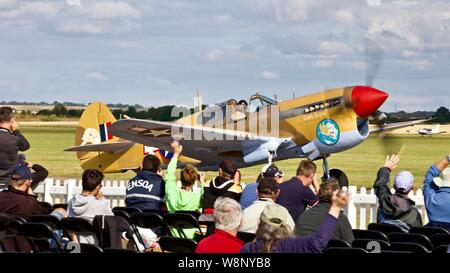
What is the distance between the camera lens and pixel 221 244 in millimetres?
5684

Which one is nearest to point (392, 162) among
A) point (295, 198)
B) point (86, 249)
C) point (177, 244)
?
point (295, 198)

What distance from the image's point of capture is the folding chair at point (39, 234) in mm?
6793

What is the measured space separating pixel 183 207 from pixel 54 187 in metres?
4.98

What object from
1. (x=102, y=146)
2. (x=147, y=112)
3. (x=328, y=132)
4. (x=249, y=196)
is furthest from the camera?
(x=147, y=112)

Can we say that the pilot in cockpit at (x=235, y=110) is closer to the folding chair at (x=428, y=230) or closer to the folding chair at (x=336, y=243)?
the folding chair at (x=428, y=230)

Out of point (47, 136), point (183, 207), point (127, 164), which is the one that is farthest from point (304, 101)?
point (47, 136)

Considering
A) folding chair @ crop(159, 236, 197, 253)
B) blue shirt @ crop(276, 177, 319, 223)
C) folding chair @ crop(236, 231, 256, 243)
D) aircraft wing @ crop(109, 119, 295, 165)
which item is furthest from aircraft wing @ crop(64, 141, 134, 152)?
folding chair @ crop(159, 236, 197, 253)

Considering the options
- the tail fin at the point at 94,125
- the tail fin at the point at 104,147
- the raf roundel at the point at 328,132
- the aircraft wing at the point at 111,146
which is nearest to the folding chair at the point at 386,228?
the raf roundel at the point at 328,132

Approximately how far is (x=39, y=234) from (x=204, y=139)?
1131 centimetres

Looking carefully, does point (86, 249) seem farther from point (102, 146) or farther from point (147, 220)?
point (102, 146)

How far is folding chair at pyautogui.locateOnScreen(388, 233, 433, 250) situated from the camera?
6398mm

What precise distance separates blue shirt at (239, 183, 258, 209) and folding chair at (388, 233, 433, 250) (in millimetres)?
1969

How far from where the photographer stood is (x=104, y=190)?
1332 cm
